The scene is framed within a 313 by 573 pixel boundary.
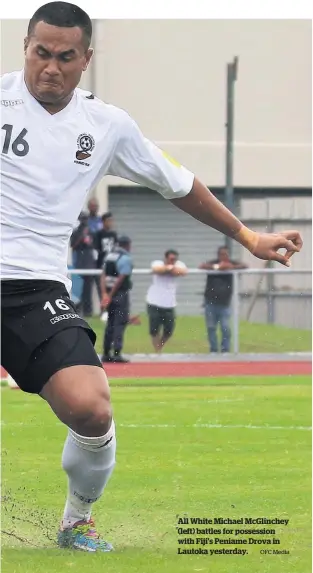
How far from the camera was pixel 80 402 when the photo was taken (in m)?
4.77

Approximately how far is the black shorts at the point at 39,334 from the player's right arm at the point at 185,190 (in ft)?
2.28

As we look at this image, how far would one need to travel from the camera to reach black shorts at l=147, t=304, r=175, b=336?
1435 cm

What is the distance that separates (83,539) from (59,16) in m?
2.20

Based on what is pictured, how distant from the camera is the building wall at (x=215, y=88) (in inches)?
926

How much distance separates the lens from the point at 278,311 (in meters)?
16.8

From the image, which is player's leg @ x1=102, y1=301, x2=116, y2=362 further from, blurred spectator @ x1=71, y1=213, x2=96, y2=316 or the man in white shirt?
blurred spectator @ x1=71, y1=213, x2=96, y2=316

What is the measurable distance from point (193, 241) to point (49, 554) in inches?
595

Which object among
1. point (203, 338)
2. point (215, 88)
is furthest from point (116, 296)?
point (215, 88)

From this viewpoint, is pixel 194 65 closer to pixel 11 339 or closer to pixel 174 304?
pixel 174 304

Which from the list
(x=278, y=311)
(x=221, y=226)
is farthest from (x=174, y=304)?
(x=221, y=226)

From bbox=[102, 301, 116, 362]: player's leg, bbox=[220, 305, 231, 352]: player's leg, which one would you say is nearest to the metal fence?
bbox=[220, 305, 231, 352]: player's leg

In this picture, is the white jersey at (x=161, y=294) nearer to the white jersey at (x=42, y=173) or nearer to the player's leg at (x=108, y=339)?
the player's leg at (x=108, y=339)

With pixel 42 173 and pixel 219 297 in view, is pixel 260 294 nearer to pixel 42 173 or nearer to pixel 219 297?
pixel 219 297

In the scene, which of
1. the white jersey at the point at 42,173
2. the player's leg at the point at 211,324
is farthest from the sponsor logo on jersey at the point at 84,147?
the player's leg at the point at 211,324
